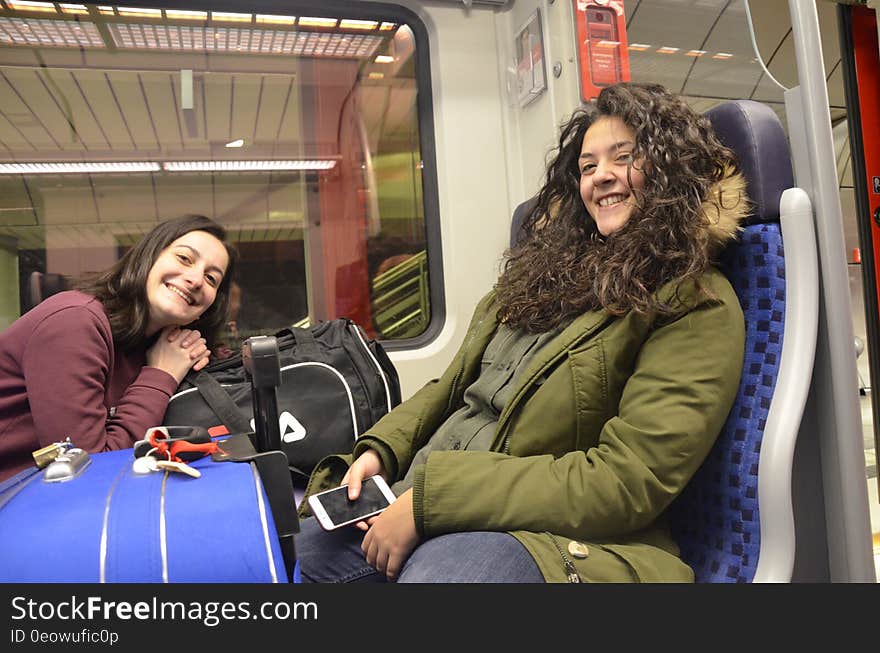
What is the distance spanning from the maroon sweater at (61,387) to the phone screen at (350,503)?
0.66 meters

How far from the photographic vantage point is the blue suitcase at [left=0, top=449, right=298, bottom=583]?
2.87 ft

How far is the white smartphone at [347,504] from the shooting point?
1326 millimetres

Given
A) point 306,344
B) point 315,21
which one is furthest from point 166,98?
point 306,344

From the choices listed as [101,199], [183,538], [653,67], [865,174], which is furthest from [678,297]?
[653,67]

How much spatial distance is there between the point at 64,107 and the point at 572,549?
7.96 feet

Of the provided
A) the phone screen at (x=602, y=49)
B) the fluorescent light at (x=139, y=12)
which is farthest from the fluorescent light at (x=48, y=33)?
the phone screen at (x=602, y=49)

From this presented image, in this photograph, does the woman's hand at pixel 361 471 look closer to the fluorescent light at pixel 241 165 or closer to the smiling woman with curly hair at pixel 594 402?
the smiling woman with curly hair at pixel 594 402

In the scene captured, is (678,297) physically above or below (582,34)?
below

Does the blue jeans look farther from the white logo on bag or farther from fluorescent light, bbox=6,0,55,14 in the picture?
fluorescent light, bbox=6,0,55,14

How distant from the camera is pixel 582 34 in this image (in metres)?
2.38

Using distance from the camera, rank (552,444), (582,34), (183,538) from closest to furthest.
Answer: (183,538) < (552,444) < (582,34)

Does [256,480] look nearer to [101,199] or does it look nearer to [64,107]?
[101,199]

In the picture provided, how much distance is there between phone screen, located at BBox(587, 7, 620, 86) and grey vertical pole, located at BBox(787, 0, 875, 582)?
109 centimetres

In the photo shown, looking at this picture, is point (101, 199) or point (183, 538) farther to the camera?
point (101, 199)
